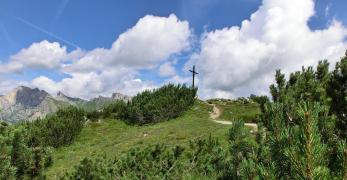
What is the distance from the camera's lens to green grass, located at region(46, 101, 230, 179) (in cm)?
2996

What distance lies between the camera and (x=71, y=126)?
123 ft

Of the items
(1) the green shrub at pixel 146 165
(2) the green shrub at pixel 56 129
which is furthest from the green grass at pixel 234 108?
(1) the green shrub at pixel 146 165

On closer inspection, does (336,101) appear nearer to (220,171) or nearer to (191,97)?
(220,171)

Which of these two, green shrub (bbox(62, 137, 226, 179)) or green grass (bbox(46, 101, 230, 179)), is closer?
green shrub (bbox(62, 137, 226, 179))

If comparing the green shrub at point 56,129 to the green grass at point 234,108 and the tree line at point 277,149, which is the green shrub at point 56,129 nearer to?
the green grass at point 234,108

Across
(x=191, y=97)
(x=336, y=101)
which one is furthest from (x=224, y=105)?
(x=336, y=101)

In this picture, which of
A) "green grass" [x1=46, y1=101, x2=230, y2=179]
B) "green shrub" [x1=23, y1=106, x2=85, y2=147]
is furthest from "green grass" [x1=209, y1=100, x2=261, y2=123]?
"green shrub" [x1=23, y1=106, x2=85, y2=147]

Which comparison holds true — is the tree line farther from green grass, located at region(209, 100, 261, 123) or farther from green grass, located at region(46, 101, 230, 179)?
green grass, located at region(209, 100, 261, 123)

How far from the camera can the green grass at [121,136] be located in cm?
2996

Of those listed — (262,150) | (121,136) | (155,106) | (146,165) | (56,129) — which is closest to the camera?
(262,150)

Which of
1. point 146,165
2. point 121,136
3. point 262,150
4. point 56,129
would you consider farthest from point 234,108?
point 262,150

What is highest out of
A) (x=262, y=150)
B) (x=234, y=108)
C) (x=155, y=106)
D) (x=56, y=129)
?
(x=234, y=108)

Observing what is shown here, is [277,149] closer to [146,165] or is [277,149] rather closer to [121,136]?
[146,165]

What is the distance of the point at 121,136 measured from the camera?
121 ft
